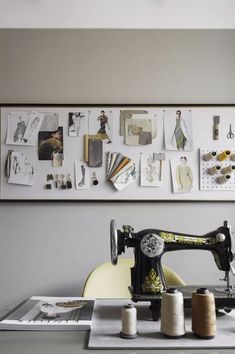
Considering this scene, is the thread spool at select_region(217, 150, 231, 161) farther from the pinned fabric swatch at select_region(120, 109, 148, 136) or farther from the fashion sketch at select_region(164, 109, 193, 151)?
the pinned fabric swatch at select_region(120, 109, 148, 136)

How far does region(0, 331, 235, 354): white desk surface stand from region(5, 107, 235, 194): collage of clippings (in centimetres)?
136

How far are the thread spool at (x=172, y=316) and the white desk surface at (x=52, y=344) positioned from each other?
78 mm

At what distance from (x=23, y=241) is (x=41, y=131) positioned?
2.29 feet

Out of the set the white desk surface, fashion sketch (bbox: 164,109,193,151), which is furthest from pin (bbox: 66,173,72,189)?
the white desk surface

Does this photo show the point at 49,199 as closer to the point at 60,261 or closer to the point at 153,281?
the point at 60,261

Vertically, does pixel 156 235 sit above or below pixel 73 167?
below

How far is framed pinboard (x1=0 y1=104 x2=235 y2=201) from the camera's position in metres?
2.43

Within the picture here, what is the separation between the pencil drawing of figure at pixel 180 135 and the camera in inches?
96.7

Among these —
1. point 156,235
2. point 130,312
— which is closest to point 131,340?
point 130,312

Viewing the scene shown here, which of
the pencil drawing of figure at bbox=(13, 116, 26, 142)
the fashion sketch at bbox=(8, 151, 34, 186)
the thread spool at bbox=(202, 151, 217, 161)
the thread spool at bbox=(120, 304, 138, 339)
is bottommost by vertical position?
the thread spool at bbox=(120, 304, 138, 339)

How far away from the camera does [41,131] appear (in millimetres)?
2455

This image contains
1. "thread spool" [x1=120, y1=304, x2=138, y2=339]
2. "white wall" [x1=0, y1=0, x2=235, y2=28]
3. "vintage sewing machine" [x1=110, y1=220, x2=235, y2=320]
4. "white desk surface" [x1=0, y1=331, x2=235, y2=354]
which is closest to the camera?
"white desk surface" [x1=0, y1=331, x2=235, y2=354]

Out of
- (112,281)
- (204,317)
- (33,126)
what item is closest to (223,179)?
(112,281)

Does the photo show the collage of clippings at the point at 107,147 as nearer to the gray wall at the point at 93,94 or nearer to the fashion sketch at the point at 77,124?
the fashion sketch at the point at 77,124
